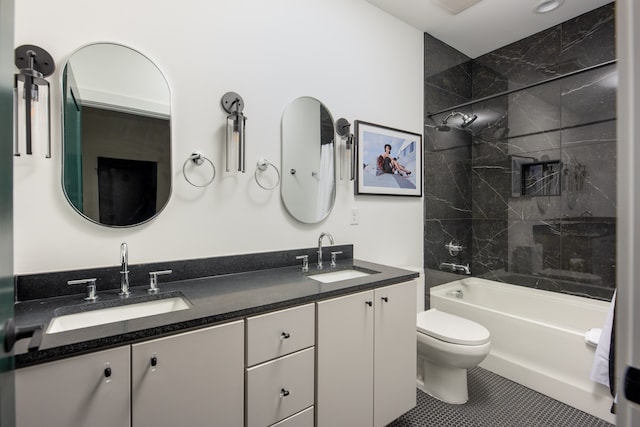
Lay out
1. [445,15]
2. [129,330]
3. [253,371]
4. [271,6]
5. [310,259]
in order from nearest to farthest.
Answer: [129,330], [253,371], [271,6], [310,259], [445,15]

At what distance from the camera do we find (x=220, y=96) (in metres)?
1.65

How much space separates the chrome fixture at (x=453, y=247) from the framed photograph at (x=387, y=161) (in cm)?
Answer: 67

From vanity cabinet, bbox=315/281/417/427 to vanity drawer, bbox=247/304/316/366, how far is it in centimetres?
6

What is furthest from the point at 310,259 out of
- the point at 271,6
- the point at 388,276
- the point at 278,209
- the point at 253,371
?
the point at 271,6

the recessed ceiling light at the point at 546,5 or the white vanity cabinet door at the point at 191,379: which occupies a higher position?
the recessed ceiling light at the point at 546,5

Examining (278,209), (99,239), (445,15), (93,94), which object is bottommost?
(99,239)

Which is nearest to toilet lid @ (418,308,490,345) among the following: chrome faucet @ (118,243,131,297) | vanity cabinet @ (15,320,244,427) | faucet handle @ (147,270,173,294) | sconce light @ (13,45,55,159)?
vanity cabinet @ (15,320,244,427)

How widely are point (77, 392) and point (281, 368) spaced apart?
67cm

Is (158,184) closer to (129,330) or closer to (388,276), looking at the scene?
(129,330)

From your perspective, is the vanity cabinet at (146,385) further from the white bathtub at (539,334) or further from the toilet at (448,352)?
the white bathtub at (539,334)

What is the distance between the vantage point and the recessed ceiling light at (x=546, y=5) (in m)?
2.35

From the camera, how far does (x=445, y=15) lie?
2.51 meters

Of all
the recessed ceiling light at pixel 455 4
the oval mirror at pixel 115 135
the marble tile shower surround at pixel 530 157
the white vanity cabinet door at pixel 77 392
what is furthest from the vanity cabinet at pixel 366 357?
the recessed ceiling light at pixel 455 4

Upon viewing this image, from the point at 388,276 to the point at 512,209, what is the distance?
2.05m
